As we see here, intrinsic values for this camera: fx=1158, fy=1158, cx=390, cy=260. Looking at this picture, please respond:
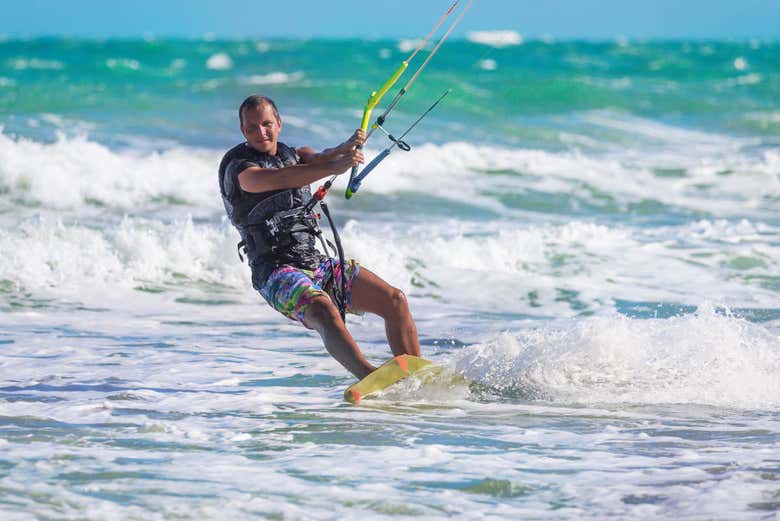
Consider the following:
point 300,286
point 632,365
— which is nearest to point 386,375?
point 300,286

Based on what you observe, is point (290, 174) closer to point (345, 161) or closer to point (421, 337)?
point (345, 161)

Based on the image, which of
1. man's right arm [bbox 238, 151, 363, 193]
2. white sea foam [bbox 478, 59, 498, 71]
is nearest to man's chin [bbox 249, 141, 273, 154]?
man's right arm [bbox 238, 151, 363, 193]

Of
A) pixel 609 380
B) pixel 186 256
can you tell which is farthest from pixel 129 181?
pixel 609 380

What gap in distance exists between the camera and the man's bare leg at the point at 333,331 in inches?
199

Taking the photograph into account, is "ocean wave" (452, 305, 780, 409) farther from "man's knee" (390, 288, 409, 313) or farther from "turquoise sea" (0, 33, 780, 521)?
"man's knee" (390, 288, 409, 313)

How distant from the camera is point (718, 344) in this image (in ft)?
19.0

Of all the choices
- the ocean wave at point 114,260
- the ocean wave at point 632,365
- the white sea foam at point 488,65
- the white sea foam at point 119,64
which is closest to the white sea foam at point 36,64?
the white sea foam at point 119,64

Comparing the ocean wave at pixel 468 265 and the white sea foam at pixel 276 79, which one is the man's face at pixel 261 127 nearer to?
the ocean wave at pixel 468 265

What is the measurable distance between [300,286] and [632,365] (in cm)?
176

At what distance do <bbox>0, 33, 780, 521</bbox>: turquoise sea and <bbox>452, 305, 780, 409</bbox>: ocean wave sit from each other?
14 mm

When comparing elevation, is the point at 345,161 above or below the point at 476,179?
below

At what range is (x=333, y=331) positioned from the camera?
505cm

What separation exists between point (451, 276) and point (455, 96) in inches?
636

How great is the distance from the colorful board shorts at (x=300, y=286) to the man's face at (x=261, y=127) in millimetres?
559
